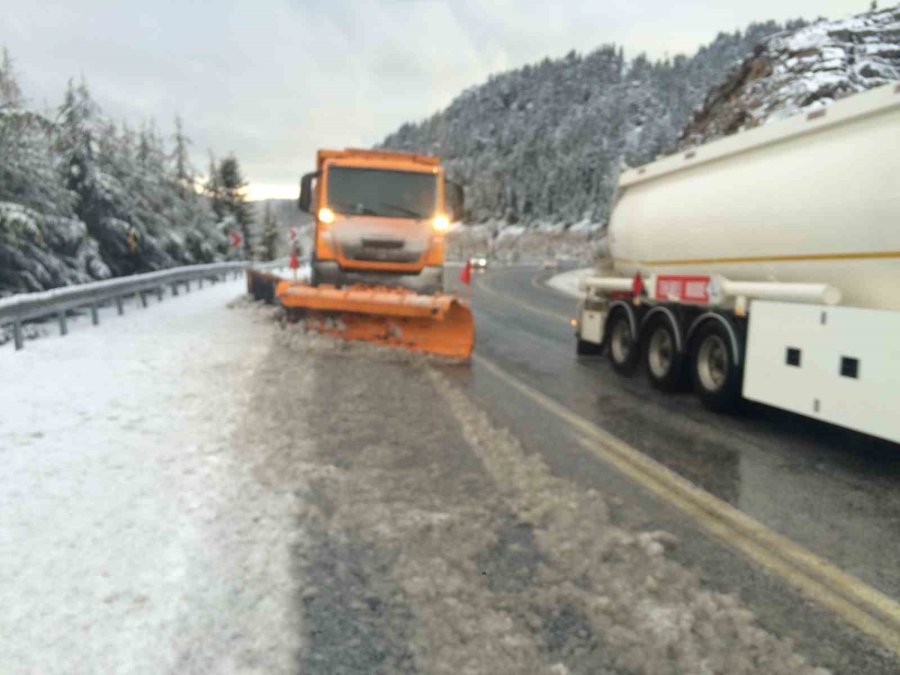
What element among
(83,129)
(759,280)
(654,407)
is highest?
(83,129)

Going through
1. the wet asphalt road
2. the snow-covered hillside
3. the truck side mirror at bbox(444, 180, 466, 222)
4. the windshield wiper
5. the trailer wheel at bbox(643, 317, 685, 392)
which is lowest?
the wet asphalt road

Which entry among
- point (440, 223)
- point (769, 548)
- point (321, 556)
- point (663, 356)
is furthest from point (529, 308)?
point (321, 556)

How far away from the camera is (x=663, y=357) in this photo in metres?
8.68

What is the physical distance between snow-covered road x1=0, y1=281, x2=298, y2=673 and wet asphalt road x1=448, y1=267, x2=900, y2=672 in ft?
7.15

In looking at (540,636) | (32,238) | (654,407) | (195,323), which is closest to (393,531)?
(540,636)

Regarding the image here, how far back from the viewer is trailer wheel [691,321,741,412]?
6.99 metres

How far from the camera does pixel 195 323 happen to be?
530 inches

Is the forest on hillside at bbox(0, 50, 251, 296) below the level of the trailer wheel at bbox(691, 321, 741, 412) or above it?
above

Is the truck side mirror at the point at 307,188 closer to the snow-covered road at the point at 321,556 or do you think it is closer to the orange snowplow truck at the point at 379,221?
the orange snowplow truck at the point at 379,221

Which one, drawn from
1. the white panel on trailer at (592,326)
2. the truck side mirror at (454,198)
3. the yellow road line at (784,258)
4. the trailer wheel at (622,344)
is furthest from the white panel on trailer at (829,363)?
the truck side mirror at (454,198)

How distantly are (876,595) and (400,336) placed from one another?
25.7 ft

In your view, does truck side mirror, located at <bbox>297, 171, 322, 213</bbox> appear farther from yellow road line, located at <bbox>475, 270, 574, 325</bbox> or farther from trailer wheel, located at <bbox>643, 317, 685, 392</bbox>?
yellow road line, located at <bbox>475, 270, 574, 325</bbox>

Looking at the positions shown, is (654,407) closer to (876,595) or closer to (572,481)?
(572,481)

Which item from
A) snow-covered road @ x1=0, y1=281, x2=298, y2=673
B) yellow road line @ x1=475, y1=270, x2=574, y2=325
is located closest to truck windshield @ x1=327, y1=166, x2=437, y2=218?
snow-covered road @ x1=0, y1=281, x2=298, y2=673
